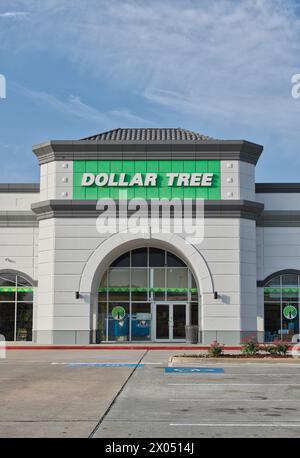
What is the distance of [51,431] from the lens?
10.3 meters

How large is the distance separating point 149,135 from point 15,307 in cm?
1181

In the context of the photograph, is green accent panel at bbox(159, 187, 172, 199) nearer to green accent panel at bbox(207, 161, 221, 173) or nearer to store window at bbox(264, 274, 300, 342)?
green accent panel at bbox(207, 161, 221, 173)

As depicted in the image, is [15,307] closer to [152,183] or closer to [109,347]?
[109,347]

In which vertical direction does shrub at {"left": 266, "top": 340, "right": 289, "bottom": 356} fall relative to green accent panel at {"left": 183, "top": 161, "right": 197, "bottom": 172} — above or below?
below

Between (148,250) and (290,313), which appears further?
(148,250)

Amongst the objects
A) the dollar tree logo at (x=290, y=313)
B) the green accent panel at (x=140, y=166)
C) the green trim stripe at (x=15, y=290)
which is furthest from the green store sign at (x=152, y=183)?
the dollar tree logo at (x=290, y=313)

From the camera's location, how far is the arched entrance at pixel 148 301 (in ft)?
117

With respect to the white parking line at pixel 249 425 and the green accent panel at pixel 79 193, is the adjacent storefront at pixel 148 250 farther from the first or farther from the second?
the white parking line at pixel 249 425

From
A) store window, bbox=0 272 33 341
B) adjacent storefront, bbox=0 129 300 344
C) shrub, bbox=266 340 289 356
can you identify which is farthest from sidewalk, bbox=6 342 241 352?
shrub, bbox=266 340 289 356

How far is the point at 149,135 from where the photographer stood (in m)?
37.6

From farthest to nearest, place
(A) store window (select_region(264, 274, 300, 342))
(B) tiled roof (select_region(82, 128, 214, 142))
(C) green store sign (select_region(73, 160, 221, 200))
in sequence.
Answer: (B) tiled roof (select_region(82, 128, 214, 142)), (A) store window (select_region(264, 274, 300, 342)), (C) green store sign (select_region(73, 160, 221, 200))

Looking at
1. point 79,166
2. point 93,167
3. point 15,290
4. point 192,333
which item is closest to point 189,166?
point 93,167

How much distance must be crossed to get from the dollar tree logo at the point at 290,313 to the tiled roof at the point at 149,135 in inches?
390

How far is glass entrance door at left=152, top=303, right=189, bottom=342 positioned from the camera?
35.6m
